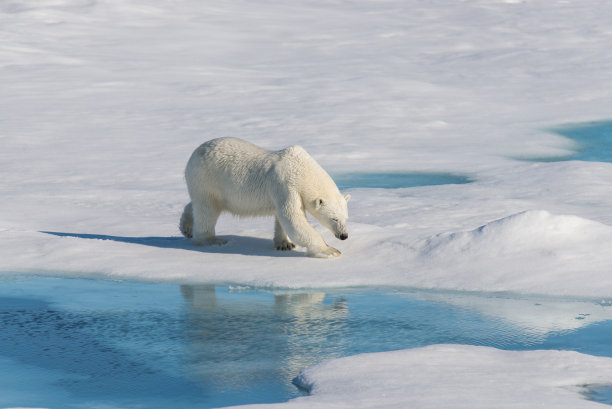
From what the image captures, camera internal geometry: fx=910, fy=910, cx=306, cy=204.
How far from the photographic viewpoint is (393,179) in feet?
35.0

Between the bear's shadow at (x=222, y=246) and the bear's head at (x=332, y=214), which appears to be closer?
the bear's head at (x=332, y=214)

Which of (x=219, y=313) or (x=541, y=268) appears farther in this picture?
(x=541, y=268)

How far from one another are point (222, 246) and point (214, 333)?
1.92m

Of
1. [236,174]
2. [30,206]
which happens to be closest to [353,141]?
[30,206]

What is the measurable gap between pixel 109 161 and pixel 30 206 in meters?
3.20

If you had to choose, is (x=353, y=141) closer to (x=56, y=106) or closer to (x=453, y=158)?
(x=453, y=158)

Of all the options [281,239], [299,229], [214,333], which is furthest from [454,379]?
[281,239]

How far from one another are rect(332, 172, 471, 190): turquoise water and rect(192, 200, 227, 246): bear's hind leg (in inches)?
146

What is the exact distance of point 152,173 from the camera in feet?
36.0

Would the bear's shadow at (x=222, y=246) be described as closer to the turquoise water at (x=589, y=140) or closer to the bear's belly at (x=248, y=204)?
the bear's belly at (x=248, y=204)

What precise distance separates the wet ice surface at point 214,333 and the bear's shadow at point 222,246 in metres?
0.80

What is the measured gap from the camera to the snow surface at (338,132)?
19.1ft

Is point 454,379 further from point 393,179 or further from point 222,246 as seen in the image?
point 393,179

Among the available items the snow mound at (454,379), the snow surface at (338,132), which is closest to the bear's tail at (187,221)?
the snow surface at (338,132)
